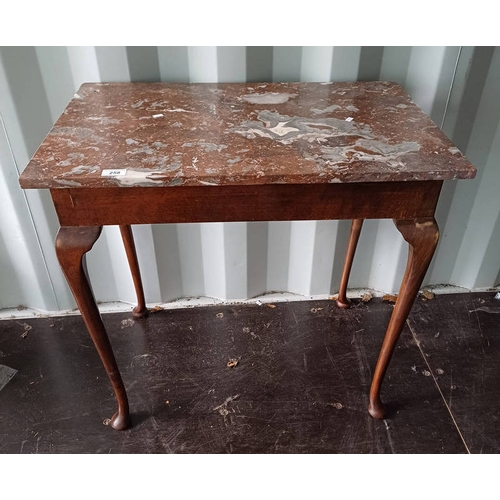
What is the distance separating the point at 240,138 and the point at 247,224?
22.4 inches

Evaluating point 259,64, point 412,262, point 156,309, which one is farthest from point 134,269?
point 412,262

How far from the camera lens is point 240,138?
41.6 inches

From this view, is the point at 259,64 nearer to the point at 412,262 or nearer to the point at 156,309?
the point at 412,262

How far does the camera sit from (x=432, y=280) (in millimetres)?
1859

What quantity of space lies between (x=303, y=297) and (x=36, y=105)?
111 cm

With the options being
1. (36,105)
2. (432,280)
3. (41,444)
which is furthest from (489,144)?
(41,444)

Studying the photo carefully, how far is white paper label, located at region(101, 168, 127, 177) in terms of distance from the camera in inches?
36.1

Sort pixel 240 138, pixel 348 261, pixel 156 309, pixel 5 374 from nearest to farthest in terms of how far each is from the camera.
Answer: pixel 240 138 → pixel 5 374 → pixel 348 261 → pixel 156 309

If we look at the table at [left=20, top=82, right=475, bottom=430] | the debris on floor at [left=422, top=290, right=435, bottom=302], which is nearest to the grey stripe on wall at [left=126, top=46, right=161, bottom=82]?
the table at [left=20, top=82, right=475, bottom=430]

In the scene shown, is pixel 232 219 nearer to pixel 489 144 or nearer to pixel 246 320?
pixel 246 320

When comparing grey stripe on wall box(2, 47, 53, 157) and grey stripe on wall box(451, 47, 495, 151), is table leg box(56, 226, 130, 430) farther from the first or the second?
grey stripe on wall box(451, 47, 495, 151)

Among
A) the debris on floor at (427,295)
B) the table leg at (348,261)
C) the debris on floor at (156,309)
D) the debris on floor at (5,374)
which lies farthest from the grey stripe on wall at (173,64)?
the debris on floor at (427,295)

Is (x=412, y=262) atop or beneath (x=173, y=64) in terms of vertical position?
beneath

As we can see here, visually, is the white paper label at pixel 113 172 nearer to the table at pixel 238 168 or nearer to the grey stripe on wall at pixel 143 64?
the table at pixel 238 168
